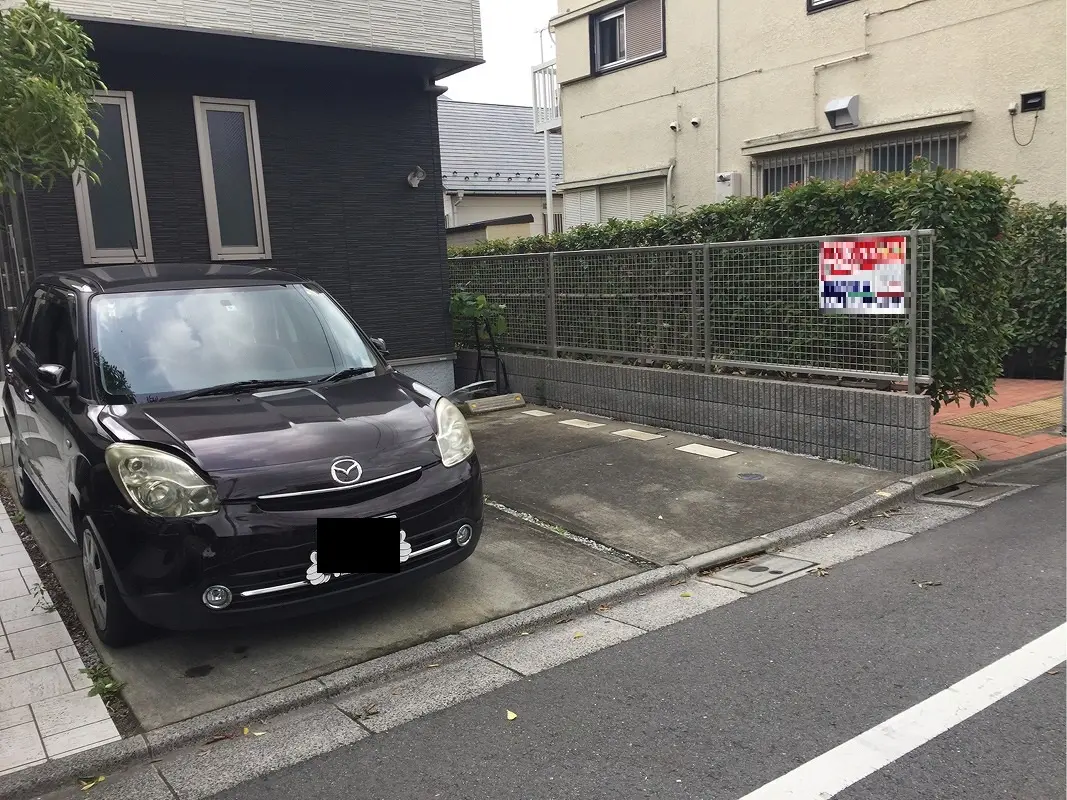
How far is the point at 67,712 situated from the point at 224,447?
48.4 inches

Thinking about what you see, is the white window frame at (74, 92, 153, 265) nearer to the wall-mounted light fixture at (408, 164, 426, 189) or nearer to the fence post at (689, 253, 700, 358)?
the wall-mounted light fixture at (408, 164, 426, 189)

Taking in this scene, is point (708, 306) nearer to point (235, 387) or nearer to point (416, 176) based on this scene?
point (416, 176)

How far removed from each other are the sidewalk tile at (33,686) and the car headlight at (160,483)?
877mm

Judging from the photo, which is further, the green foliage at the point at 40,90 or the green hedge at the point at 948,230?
the green hedge at the point at 948,230

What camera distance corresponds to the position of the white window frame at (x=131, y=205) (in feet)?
25.0

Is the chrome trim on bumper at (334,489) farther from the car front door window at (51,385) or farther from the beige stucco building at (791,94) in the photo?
the beige stucco building at (791,94)

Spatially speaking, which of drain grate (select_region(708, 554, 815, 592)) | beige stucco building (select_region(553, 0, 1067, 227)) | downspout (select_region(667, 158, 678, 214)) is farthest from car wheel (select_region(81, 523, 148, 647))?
downspout (select_region(667, 158, 678, 214))

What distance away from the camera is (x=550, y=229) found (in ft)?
62.4

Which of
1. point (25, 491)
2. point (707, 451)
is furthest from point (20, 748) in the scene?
point (707, 451)

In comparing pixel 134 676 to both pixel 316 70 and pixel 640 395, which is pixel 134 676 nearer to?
pixel 640 395

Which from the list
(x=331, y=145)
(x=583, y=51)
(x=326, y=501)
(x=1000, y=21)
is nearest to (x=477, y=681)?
(x=326, y=501)

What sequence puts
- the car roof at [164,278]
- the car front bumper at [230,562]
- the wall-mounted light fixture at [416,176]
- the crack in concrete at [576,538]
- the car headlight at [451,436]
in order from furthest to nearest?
the wall-mounted light fixture at [416,176] → the crack in concrete at [576,538] → the car roof at [164,278] → the car headlight at [451,436] → the car front bumper at [230,562]

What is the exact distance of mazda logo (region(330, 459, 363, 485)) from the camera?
12.1 ft

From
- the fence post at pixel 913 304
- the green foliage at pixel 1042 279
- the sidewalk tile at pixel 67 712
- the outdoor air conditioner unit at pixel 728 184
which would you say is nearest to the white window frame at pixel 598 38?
the outdoor air conditioner unit at pixel 728 184
